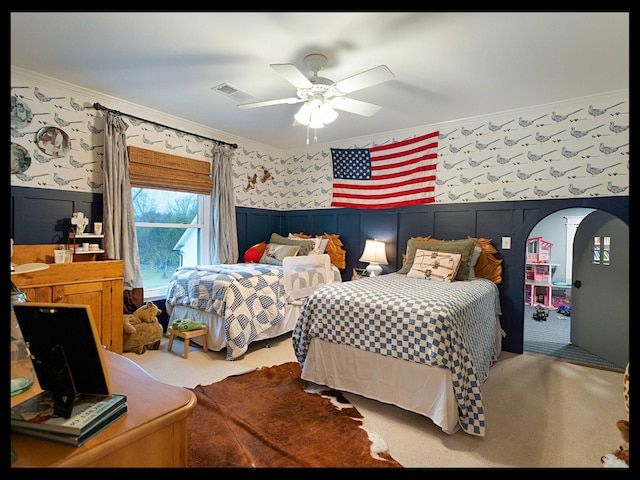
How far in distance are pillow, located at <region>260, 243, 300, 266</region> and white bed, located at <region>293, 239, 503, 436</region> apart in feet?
5.17

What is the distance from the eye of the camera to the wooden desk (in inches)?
29.8

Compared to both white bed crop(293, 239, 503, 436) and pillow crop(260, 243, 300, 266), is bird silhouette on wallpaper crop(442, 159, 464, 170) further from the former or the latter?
pillow crop(260, 243, 300, 266)

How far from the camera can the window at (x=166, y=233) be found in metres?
3.84

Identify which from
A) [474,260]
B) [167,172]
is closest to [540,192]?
[474,260]

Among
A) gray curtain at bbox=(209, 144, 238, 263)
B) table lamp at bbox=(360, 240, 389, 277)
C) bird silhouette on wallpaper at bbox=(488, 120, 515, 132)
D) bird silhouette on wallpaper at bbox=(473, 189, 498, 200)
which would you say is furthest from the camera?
gray curtain at bbox=(209, 144, 238, 263)

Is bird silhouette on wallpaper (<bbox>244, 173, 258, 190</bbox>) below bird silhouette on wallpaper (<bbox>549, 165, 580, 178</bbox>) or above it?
above

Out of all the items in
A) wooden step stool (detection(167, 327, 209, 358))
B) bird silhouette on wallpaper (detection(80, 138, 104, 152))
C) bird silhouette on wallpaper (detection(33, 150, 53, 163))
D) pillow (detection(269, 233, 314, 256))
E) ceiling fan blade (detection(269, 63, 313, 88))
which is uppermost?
ceiling fan blade (detection(269, 63, 313, 88))

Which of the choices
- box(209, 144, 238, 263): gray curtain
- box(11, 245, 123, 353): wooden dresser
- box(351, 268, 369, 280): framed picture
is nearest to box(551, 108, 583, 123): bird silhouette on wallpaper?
box(351, 268, 369, 280): framed picture

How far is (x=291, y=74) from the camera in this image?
87.9 inches

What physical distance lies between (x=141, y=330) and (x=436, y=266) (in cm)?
302

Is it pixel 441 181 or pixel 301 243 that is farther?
pixel 301 243

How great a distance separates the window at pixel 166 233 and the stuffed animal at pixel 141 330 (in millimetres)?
474

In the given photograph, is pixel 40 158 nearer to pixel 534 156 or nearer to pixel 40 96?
pixel 40 96

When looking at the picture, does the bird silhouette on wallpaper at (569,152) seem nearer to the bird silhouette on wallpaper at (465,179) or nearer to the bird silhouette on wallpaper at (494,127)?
the bird silhouette on wallpaper at (494,127)
